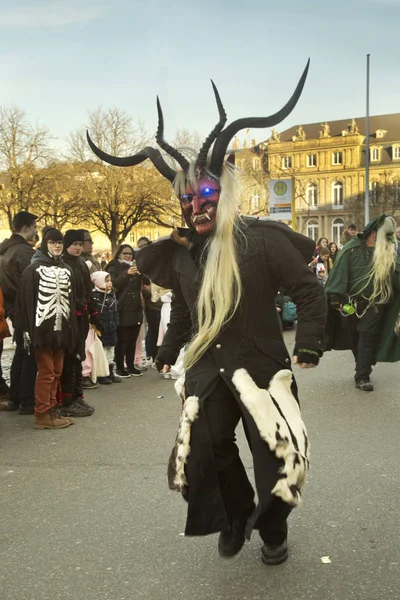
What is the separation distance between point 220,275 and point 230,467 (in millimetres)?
1005

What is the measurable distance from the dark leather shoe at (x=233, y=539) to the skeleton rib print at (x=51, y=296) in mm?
3444

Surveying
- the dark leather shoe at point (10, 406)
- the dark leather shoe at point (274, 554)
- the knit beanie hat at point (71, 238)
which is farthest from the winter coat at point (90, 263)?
the dark leather shoe at point (274, 554)

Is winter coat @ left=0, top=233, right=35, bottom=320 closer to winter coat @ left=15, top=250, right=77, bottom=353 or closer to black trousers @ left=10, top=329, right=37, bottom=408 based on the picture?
black trousers @ left=10, top=329, right=37, bottom=408

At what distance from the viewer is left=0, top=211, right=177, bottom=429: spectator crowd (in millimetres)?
6340

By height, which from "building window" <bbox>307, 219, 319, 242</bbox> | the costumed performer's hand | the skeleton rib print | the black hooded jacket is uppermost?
the black hooded jacket

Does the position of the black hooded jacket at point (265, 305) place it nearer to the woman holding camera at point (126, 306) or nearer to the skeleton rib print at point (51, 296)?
the skeleton rib print at point (51, 296)

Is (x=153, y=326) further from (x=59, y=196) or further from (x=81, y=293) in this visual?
(x=59, y=196)

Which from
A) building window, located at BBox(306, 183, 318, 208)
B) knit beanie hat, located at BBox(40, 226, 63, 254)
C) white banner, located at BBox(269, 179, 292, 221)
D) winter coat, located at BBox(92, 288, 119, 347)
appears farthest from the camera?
building window, located at BBox(306, 183, 318, 208)

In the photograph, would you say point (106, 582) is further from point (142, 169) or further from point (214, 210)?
point (142, 169)

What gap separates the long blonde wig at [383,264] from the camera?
7.39m

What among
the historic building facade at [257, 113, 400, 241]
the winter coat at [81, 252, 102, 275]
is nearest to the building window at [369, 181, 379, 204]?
the historic building facade at [257, 113, 400, 241]

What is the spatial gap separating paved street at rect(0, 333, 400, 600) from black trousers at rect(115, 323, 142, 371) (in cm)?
244

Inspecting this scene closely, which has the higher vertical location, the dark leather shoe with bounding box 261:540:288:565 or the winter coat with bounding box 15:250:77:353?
the winter coat with bounding box 15:250:77:353

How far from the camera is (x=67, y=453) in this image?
5.48m
